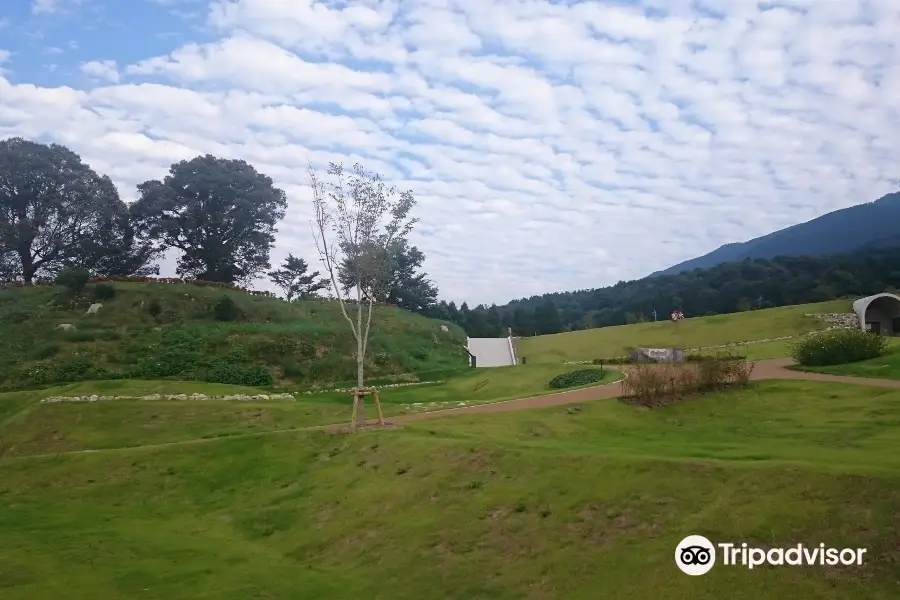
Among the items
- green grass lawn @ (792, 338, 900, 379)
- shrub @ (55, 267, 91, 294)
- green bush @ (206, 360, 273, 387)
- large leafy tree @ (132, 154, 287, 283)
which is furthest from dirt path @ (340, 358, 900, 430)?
large leafy tree @ (132, 154, 287, 283)

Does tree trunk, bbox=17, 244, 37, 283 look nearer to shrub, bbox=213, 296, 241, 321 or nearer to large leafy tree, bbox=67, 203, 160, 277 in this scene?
large leafy tree, bbox=67, 203, 160, 277

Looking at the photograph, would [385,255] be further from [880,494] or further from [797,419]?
[880,494]

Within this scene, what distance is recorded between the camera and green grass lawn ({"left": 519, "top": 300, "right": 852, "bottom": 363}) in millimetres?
34500

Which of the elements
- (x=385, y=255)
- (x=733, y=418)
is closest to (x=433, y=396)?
(x=385, y=255)

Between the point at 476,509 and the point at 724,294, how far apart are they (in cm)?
5806

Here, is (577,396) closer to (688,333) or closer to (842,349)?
(842,349)

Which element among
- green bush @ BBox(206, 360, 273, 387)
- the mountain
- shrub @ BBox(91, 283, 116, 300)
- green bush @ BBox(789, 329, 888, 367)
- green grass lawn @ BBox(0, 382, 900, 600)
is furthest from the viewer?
the mountain

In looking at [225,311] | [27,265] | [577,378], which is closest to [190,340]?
[225,311]

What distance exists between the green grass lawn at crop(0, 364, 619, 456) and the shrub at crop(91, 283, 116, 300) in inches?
457

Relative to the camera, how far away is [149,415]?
17.9 meters

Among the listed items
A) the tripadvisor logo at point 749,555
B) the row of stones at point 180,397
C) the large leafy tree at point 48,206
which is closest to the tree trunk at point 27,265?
the large leafy tree at point 48,206

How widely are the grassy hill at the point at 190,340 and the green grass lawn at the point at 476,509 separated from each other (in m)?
12.7

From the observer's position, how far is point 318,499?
1085 cm

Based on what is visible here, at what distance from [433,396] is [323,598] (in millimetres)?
14556
